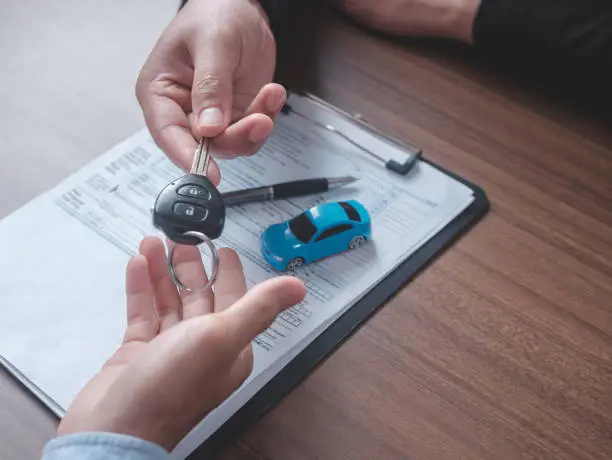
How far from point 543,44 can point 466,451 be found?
54cm

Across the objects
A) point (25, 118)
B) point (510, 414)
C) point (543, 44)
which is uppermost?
point (543, 44)

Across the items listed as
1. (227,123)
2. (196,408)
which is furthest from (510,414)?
(227,123)

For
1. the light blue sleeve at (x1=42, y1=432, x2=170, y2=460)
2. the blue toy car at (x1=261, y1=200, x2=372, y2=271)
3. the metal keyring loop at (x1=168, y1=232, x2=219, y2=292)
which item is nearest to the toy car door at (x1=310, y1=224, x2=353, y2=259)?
the blue toy car at (x1=261, y1=200, x2=372, y2=271)

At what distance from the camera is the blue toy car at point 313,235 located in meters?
0.70

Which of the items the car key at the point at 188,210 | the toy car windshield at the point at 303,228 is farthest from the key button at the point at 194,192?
the toy car windshield at the point at 303,228

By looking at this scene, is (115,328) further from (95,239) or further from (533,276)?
(533,276)

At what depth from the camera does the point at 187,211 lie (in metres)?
0.62

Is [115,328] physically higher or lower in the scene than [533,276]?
lower

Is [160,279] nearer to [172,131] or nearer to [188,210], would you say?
[188,210]

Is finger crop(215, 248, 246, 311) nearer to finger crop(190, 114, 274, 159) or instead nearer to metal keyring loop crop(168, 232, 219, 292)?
metal keyring loop crop(168, 232, 219, 292)

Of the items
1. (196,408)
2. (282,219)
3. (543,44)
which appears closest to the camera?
(196,408)

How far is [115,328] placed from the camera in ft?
2.15

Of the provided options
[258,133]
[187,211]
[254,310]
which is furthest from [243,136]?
[254,310]

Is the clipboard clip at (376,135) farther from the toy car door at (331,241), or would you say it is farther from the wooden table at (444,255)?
the toy car door at (331,241)
